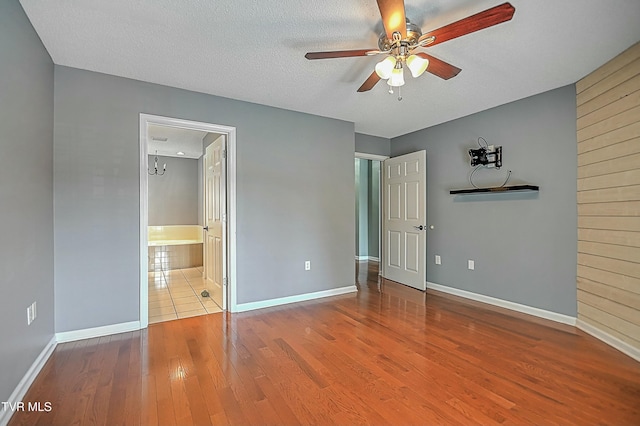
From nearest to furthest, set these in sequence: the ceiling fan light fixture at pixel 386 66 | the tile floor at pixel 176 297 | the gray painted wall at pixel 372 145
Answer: the ceiling fan light fixture at pixel 386 66 < the tile floor at pixel 176 297 < the gray painted wall at pixel 372 145

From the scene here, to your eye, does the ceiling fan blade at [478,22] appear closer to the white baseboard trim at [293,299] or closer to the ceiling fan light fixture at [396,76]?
the ceiling fan light fixture at [396,76]

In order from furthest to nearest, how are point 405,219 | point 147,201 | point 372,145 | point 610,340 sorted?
point 372,145 < point 405,219 < point 147,201 < point 610,340

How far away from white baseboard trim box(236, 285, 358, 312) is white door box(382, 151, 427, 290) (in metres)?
0.90

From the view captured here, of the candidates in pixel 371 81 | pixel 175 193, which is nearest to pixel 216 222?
pixel 371 81

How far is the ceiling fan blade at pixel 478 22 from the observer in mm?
1527

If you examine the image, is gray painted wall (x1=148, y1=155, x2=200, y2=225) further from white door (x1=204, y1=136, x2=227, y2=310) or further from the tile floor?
white door (x1=204, y1=136, x2=227, y2=310)

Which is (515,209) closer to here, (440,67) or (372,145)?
(440,67)

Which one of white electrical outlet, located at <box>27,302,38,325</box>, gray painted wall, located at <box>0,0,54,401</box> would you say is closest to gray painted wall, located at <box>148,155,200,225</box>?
gray painted wall, located at <box>0,0,54,401</box>

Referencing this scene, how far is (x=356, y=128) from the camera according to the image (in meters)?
4.59

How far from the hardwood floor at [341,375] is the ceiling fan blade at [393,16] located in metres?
2.22

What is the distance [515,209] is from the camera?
3502mm

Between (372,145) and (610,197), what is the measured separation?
10.1 feet

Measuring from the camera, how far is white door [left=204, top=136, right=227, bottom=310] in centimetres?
356

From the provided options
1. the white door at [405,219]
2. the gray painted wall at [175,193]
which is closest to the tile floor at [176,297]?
the gray painted wall at [175,193]
